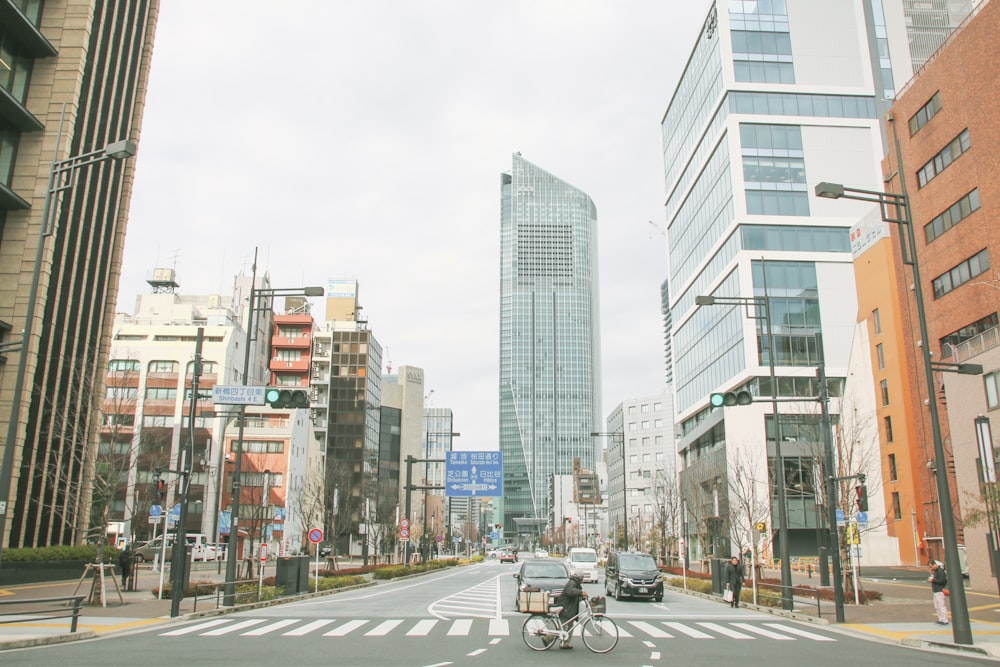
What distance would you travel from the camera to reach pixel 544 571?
1031 inches

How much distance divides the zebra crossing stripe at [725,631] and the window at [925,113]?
32.7m

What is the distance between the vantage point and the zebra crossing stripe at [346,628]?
675 inches

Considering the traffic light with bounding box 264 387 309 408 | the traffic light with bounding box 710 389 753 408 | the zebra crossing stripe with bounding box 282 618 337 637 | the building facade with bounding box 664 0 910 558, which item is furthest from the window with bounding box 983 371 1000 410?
the traffic light with bounding box 264 387 309 408

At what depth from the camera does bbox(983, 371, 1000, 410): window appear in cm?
3180

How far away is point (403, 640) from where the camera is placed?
16.0 metres

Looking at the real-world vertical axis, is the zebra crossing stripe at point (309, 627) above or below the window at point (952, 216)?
below

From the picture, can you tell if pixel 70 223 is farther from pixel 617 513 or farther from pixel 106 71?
pixel 617 513

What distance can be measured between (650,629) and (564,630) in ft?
16.7

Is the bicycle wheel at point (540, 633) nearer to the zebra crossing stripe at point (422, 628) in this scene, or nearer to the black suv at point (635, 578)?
the zebra crossing stripe at point (422, 628)

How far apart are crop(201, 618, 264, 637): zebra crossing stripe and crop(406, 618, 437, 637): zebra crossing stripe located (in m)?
4.27

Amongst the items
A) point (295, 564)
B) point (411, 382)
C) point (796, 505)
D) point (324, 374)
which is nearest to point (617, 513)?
point (411, 382)

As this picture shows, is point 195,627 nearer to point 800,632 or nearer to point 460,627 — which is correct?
point 460,627

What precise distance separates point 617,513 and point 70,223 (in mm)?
119496

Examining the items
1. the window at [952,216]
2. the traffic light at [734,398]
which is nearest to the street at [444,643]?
the traffic light at [734,398]
